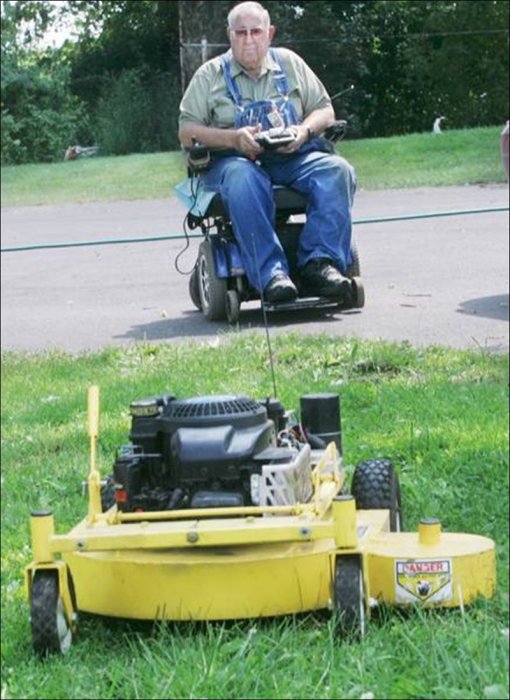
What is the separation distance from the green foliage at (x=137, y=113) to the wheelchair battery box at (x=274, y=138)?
1.99 feet

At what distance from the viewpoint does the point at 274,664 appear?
Result: 4.26 meters

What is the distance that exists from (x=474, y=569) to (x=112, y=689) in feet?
4.19

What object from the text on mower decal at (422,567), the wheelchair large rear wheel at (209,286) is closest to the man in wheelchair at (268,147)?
the wheelchair large rear wheel at (209,286)

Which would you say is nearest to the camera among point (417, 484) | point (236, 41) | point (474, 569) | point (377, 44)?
point (236, 41)

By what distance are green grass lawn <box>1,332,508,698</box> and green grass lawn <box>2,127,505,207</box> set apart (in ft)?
1.29

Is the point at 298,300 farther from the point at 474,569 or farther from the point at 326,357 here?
the point at 474,569

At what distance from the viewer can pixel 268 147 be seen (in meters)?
1.69

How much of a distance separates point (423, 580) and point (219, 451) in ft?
3.74

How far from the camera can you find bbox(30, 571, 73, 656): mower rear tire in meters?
4.43

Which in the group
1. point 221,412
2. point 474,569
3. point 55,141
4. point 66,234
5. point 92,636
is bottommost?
point 92,636

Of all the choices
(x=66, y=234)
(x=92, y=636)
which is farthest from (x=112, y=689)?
(x=66, y=234)

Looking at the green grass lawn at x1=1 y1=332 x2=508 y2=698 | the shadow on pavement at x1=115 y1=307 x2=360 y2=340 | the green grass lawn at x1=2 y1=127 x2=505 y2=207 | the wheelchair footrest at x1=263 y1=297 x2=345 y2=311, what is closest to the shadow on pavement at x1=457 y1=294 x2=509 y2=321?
the green grass lawn at x1=1 y1=332 x2=508 y2=698

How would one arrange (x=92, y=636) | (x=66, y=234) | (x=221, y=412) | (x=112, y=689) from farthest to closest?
(x=92, y=636)
(x=112, y=689)
(x=221, y=412)
(x=66, y=234)

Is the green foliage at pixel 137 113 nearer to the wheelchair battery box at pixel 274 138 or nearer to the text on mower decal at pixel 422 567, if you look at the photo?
the wheelchair battery box at pixel 274 138
